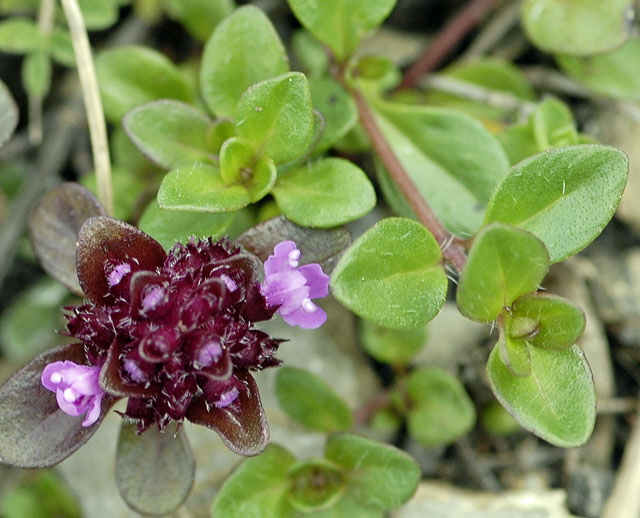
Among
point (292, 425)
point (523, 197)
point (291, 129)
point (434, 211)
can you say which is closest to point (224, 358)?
point (291, 129)

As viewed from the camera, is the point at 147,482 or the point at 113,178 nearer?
the point at 147,482

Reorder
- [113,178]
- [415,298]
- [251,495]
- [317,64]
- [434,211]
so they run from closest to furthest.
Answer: [415,298] → [251,495] → [434,211] → [113,178] → [317,64]

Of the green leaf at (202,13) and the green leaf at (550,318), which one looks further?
the green leaf at (202,13)

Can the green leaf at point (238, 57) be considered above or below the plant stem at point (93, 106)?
above

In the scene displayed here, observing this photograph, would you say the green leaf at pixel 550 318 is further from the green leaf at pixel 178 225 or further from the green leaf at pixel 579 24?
the green leaf at pixel 579 24

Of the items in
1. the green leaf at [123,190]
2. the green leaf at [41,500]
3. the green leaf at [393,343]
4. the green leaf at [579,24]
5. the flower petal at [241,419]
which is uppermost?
the green leaf at [579,24]

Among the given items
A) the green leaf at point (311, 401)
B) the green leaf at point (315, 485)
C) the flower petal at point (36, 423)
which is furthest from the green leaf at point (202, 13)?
the green leaf at point (315, 485)

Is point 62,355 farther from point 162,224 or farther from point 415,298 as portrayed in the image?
point 415,298

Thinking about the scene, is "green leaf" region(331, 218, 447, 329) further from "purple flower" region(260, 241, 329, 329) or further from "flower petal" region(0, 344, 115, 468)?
"flower petal" region(0, 344, 115, 468)
